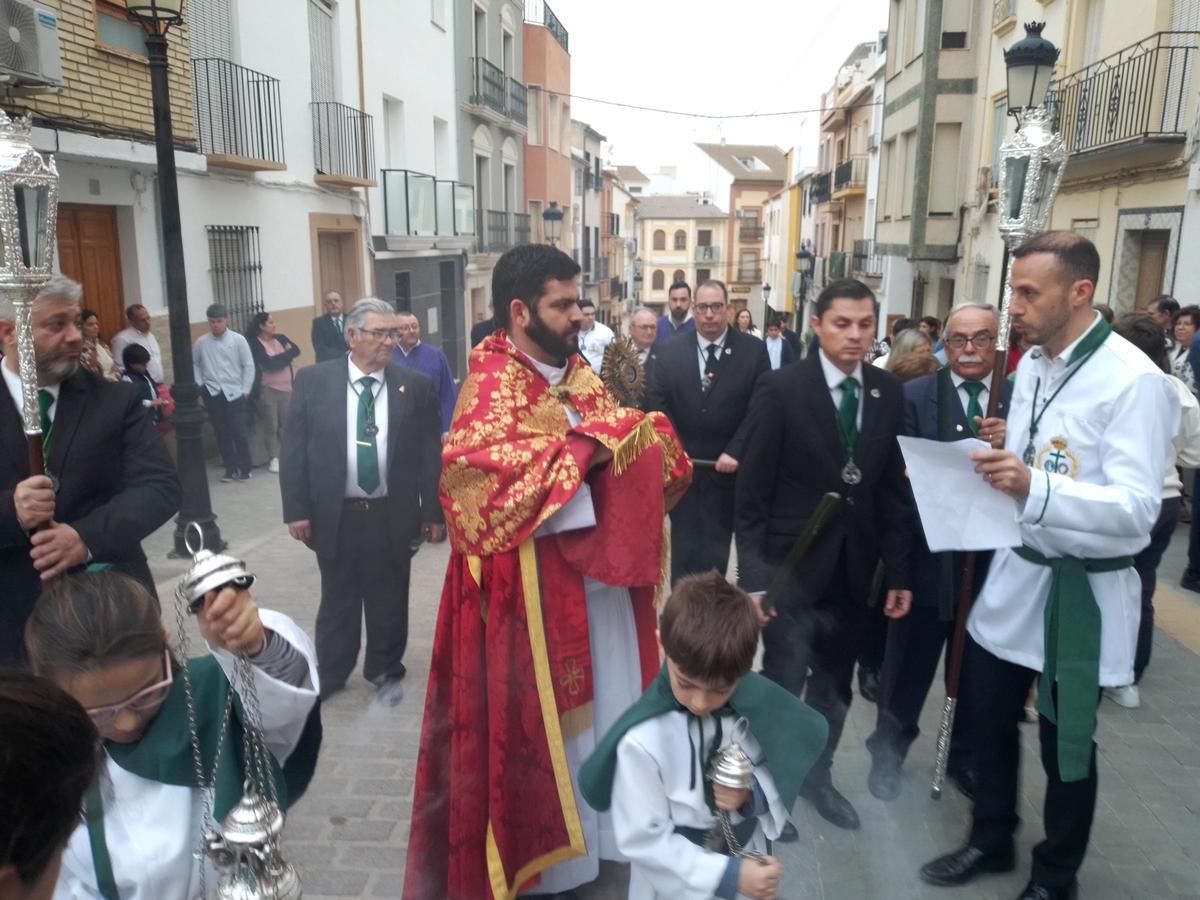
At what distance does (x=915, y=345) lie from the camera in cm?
491

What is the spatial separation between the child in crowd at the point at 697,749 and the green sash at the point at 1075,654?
1.04 metres

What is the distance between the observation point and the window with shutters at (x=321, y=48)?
14.3m

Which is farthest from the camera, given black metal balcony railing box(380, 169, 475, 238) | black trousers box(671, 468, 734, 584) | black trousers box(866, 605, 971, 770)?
black metal balcony railing box(380, 169, 475, 238)

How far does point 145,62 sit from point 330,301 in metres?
3.24

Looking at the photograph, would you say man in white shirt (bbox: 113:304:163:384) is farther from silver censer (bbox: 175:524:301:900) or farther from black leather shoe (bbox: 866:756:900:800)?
silver censer (bbox: 175:524:301:900)

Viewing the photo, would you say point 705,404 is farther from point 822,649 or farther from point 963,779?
point 963,779

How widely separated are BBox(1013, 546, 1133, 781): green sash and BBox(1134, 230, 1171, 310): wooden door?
9.69m

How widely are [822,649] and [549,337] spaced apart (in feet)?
5.23

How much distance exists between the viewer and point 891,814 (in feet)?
12.1

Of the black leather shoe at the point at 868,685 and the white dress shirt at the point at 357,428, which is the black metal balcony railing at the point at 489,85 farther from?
the black leather shoe at the point at 868,685

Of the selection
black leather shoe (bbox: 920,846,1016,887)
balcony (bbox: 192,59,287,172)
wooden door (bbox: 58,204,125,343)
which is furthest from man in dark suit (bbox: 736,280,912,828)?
balcony (bbox: 192,59,287,172)

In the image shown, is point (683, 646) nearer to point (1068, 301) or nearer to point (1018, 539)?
point (1018, 539)

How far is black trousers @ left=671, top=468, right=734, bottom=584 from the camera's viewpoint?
534 centimetres

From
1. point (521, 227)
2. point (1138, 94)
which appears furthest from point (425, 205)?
point (1138, 94)
